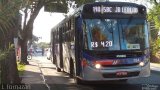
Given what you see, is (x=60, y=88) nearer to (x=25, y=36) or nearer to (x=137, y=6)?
(x=137, y=6)

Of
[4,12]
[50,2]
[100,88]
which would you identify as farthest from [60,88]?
[50,2]

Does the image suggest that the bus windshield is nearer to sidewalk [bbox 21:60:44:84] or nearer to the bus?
the bus

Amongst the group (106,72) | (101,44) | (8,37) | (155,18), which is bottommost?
(106,72)

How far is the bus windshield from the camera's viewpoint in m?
14.8

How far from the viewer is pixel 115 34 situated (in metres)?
14.9

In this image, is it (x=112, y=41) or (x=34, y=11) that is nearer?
(x=112, y=41)

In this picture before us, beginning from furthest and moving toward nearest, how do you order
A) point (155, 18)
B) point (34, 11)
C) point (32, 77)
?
point (155, 18), point (34, 11), point (32, 77)

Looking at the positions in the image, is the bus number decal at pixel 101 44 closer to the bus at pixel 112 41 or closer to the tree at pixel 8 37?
the bus at pixel 112 41

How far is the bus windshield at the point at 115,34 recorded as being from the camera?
14.8 m

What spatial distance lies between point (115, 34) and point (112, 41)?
0.95 ft

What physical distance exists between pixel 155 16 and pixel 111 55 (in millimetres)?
27157

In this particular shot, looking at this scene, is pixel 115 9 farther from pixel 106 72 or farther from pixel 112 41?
pixel 106 72

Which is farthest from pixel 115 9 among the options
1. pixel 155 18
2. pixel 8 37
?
pixel 155 18

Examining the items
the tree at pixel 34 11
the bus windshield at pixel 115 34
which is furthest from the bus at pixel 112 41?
the tree at pixel 34 11
